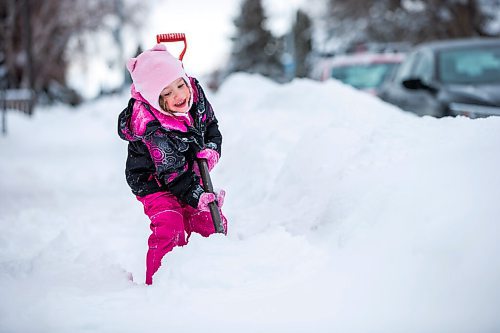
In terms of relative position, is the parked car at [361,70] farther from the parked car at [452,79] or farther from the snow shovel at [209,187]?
the snow shovel at [209,187]

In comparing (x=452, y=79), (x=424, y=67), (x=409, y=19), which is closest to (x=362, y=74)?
(x=424, y=67)

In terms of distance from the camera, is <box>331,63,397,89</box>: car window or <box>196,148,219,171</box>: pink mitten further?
<box>331,63,397,89</box>: car window

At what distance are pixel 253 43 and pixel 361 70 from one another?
1040 inches

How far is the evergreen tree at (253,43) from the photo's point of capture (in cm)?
3578

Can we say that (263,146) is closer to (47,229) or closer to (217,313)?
(47,229)

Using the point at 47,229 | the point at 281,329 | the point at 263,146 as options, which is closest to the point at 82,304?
the point at 281,329

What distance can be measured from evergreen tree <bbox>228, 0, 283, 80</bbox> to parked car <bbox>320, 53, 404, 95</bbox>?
25.0 m

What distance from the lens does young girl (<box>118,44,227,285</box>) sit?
2.83 meters

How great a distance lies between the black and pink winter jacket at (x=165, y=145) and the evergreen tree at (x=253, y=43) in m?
32.9

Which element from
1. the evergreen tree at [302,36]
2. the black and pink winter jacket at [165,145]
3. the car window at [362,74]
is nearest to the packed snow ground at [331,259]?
the black and pink winter jacket at [165,145]

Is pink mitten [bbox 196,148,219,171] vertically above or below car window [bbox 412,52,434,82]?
above

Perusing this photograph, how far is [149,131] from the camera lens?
2809 millimetres

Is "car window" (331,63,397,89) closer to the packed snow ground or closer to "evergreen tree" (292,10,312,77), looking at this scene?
the packed snow ground

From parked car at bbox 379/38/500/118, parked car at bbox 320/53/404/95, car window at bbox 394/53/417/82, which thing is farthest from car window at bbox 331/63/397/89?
parked car at bbox 379/38/500/118
